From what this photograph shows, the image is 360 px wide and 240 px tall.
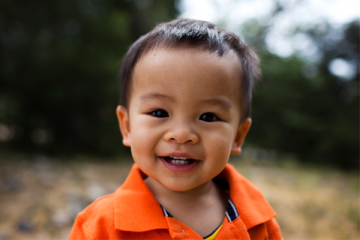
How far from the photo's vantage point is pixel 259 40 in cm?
867

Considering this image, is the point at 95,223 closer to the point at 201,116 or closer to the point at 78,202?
the point at 201,116

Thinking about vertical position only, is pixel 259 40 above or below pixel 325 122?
above

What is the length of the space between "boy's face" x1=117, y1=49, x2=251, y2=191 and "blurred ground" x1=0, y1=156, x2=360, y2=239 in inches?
74.3

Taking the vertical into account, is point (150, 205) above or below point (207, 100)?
below

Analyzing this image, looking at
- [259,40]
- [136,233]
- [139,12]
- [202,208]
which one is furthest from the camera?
[259,40]

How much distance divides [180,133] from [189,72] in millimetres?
219

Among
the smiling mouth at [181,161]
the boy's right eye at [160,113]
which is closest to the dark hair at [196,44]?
the boy's right eye at [160,113]

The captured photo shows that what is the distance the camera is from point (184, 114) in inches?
38.0

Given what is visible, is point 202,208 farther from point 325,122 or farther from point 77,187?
point 325,122

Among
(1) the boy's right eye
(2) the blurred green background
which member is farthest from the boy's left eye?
(2) the blurred green background

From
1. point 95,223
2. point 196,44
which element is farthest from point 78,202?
point 196,44

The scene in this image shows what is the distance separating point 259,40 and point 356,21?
3.45 m

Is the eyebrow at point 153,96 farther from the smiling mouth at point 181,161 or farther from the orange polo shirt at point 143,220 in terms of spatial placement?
the orange polo shirt at point 143,220

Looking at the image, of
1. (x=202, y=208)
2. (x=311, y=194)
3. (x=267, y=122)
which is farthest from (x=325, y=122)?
(x=202, y=208)
